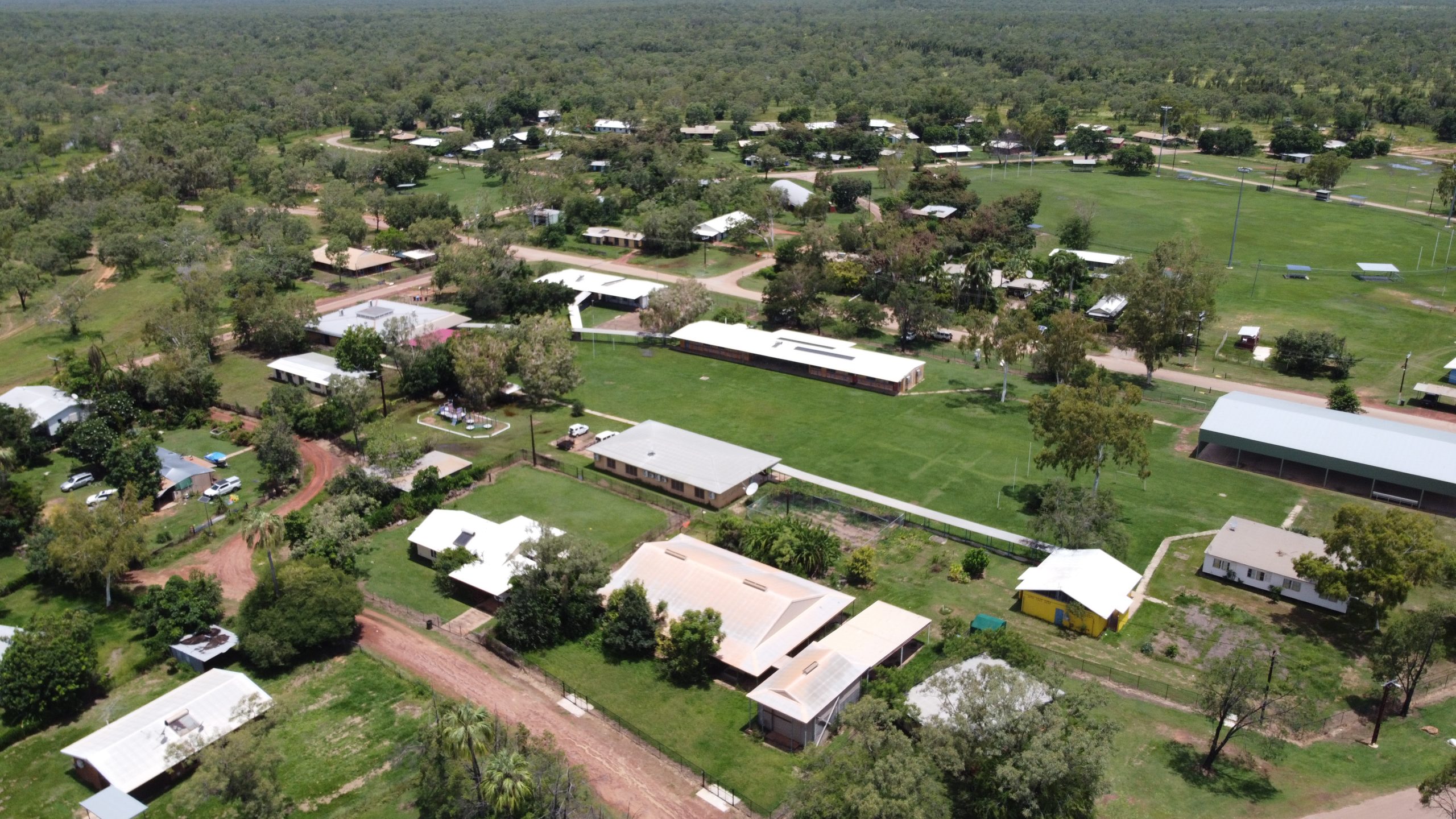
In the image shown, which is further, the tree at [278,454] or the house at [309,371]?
the house at [309,371]

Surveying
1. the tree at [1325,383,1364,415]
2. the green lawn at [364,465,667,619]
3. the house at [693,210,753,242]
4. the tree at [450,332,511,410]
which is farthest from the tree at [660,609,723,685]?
the house at [693,210,753,242]

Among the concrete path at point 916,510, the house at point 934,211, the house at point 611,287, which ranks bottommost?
the concrete path at point 916,510

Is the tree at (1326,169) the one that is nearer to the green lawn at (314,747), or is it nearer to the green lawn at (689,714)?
the green lawn at (689,714)

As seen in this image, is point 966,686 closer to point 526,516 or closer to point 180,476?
point 526,516

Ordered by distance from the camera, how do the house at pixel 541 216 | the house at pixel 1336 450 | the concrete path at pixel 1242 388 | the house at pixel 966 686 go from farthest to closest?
the house at pixel 541 216 → the concrete path at pixel 1242 388 → the house at pixel 1336 450 → the house at pixel 966 686

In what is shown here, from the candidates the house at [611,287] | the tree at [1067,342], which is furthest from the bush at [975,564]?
the house at [611,287]

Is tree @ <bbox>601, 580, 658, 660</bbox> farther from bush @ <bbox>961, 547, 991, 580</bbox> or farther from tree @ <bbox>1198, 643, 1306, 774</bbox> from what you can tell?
tree @ <bbox>1198, 643, 1306, 774</bbox>

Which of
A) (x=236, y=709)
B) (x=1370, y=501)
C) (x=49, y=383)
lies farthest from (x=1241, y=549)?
(x=49, y=383)
